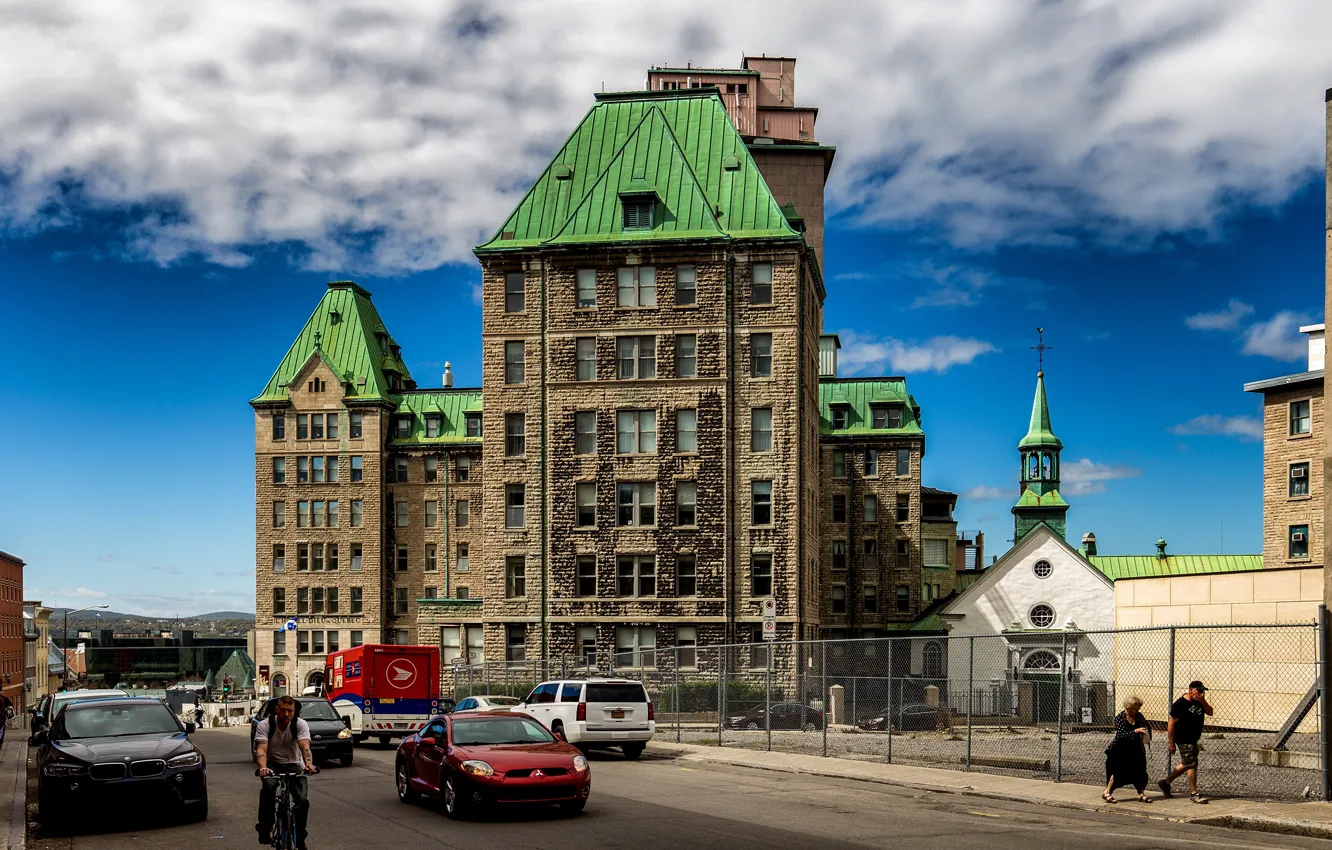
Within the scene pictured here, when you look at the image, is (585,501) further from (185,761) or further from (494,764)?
(494,764)

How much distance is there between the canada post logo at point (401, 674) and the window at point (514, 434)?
72.4ft

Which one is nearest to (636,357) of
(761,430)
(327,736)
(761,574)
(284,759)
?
(761,430)

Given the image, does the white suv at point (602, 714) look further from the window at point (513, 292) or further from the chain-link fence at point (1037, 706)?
the window at point (513, 292)

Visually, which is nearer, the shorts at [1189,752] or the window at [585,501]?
the shorts at [1189,752]

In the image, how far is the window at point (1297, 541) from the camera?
60.3m

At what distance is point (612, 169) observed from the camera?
210ft

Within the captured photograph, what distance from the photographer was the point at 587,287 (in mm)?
60719

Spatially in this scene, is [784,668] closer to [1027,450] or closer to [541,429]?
[541,429]

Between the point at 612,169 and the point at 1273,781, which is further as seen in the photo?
the point at 612,169

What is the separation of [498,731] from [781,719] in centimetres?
2981

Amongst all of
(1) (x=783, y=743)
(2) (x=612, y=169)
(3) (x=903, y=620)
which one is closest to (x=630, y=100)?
(2) (x=612, y=169)

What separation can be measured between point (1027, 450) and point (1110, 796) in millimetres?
68383

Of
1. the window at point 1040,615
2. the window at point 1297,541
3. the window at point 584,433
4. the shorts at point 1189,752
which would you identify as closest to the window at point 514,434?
the window at point 584,433

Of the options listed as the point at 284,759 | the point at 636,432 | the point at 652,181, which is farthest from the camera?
the point at 652,181
